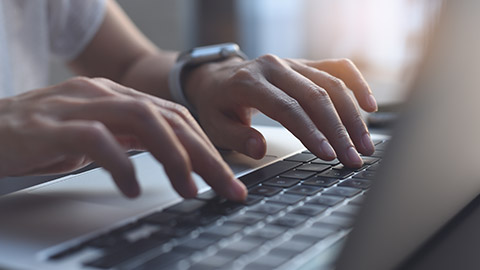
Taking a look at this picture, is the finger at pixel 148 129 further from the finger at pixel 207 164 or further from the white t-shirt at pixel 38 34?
the white t-shirt at pixel 38 34

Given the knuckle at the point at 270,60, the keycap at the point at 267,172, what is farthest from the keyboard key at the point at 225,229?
the knuckle at the point at 270,60

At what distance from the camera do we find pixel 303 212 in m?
0.36

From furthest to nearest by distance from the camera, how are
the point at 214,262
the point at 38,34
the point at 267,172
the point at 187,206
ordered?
1. the point at 38,34
2. the point at 267,172
3. the point at 187,206
4. the point at 214,262

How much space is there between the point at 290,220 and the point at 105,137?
5.3 inches

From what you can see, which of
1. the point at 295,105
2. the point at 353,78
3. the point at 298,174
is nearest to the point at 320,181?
the point at 298,174

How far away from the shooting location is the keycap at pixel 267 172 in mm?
456

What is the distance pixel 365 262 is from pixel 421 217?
0.08 metres

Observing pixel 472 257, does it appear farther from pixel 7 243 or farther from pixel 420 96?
pixel 7 243

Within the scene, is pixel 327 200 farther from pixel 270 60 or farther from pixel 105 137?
pixel 270 60

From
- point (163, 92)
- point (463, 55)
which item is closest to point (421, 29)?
point (163, 92)

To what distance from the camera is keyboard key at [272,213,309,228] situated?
34 cm

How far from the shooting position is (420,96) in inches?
11.1

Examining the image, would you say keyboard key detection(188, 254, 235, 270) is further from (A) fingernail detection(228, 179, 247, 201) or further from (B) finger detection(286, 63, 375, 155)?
(B) finger detection(286, 63, 375, 155)

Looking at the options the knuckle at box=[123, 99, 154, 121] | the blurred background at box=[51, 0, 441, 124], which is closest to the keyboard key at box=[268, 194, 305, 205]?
the knuckle at box=[123, 99, 154, 121]
